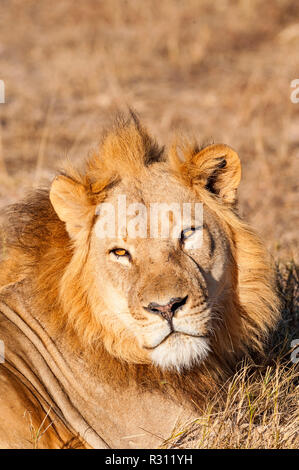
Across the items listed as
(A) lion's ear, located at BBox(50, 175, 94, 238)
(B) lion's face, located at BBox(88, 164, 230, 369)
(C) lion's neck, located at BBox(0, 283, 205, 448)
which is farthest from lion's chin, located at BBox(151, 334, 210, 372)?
(A) lion's ear, located at BBox(50, 175, 94, 238)

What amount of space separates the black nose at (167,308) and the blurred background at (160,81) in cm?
382

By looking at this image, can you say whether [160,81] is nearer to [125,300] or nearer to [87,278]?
[87,278]

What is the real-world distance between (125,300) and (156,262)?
24cm

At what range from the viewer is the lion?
11.7 feet

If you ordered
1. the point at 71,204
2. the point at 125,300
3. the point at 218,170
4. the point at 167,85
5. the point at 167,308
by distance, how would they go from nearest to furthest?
the point at 167,308 → the point at 125,300 → the point at 71,204 → the point at 218,170 → the point at 167,85

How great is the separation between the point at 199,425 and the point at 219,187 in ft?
4.04

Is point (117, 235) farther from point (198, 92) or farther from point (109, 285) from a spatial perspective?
point (198, 92)

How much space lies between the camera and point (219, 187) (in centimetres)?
402

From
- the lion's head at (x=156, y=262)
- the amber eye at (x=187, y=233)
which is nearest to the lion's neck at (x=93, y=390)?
the lion's head at (x=156, y=262)

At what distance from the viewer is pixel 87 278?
3771mm

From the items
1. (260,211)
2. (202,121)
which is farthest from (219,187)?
(202,121)

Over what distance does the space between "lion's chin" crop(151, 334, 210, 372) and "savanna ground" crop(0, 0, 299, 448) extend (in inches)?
52.0

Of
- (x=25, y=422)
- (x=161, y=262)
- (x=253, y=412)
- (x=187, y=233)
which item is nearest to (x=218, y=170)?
(x=187, y=233)

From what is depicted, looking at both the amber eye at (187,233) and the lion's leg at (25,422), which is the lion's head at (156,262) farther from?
the lion's leg at (25,422)
